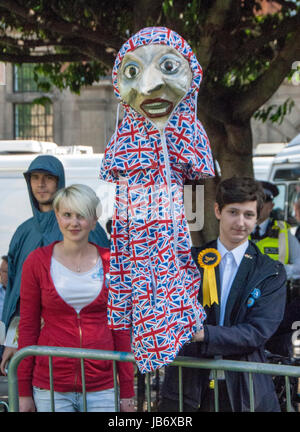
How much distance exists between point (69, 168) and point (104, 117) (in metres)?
10.1

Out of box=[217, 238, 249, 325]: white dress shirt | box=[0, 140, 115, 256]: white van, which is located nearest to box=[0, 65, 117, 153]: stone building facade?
box=[0, 140, 115, 256]: white van

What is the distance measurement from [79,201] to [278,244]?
9.00 feet

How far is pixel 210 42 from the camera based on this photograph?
17.6ft

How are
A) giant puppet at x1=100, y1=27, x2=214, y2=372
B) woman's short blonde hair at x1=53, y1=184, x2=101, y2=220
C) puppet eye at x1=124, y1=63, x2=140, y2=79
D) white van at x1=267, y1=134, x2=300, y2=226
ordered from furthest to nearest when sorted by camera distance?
white van at x1=267, y1=134, x2=300, y2=226
woman's short blonde hair at x1=53, y1=184, x2=101, y2=220
puppet eye at x1=124, y1=63, x2=140, y2=79
giant puppet at x1=100, y1=27, x2=214, y2=372

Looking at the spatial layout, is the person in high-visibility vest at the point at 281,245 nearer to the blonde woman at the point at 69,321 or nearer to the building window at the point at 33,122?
the blonde woman at the point at 69,321

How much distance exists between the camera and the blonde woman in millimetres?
3215

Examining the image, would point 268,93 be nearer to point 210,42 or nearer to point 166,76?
point 210,42

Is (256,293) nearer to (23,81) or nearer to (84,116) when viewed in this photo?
(84,116)

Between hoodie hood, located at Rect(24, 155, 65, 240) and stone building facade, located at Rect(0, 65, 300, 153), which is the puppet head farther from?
stone building facade, located at Rect(0, 65, 300, 153)

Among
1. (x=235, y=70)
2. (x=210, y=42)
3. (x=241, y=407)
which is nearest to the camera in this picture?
(x=241, y=407)

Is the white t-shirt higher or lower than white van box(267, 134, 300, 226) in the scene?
lower

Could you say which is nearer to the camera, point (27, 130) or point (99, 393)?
point (99, 393)

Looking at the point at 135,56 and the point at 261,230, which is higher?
the point at 135,56

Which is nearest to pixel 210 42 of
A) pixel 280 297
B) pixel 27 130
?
pixel 280 297
